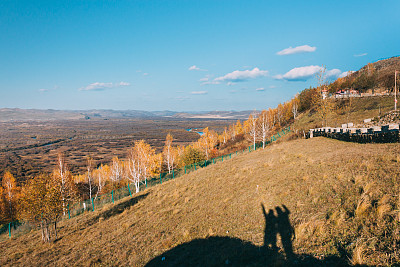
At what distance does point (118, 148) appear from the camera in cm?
15875

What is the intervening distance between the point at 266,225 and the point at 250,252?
1.62 meters

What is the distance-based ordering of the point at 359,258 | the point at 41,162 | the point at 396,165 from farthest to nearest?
the point at 41,162 → the point at 396,165 → the point at 359,258

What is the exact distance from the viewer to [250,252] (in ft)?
23.7

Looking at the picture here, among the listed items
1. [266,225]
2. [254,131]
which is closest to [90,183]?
[254,131]

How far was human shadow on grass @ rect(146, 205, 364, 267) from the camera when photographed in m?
5.93

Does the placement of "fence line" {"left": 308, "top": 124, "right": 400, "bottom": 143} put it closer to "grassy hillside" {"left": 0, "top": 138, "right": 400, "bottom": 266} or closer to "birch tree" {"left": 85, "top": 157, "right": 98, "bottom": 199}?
"grassy hillside" {"left": 0, "top": 138, "right": 400, "bottom": 266}

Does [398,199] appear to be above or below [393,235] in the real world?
above

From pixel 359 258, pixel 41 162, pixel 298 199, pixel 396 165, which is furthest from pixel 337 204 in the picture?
pixel 41 162

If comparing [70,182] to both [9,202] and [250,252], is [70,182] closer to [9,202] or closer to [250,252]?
[9,202]

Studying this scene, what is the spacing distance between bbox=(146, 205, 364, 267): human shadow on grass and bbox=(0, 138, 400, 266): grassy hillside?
39 mm

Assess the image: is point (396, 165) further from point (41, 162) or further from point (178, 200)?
point (41, 162)

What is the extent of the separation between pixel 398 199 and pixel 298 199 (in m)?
3.45

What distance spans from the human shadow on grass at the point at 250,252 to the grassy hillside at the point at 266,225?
1.5 inches

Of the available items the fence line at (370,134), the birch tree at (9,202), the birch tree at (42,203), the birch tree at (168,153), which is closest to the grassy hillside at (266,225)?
the birch tree at (42,203)
